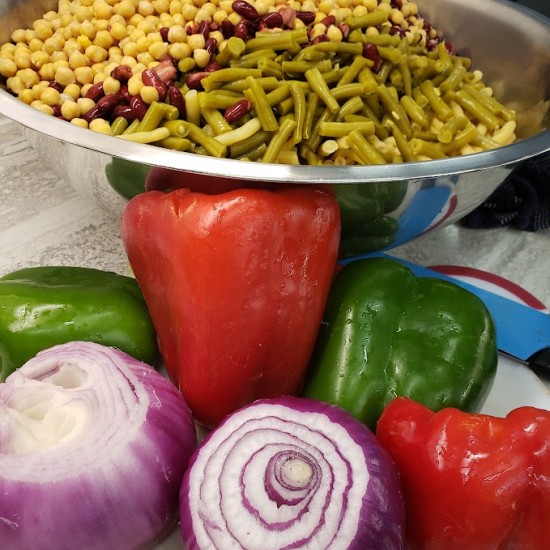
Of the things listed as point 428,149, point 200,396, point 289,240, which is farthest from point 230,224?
point 428,149

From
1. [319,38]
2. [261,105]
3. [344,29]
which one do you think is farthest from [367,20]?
[261,105]

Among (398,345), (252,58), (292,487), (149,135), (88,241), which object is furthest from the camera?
(88,241)

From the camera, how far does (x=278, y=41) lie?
5.06 feet

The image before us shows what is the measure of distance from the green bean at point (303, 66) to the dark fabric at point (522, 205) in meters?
0.62

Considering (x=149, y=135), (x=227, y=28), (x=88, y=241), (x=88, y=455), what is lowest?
(x=88, y=241)

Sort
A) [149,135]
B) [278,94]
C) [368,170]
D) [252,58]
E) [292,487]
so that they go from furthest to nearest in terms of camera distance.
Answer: [252,58], [278,94], [149,135], [368,170], [292,487]

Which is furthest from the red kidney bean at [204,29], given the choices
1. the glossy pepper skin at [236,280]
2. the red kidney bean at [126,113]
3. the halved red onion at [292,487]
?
the halved red onion at [292,487]

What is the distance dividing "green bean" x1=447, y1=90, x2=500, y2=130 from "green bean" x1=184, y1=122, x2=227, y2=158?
705mm

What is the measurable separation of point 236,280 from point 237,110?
48 centimetres

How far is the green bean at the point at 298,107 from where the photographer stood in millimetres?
1376

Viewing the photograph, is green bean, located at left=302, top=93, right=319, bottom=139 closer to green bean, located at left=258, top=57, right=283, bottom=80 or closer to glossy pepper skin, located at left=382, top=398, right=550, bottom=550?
green bean, located at left=258, top=57, right=283, bottom=80

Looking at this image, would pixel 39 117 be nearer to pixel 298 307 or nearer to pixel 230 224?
pixel 230 224

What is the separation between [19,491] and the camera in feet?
2.67

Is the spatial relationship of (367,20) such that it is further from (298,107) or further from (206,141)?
(206,141)
